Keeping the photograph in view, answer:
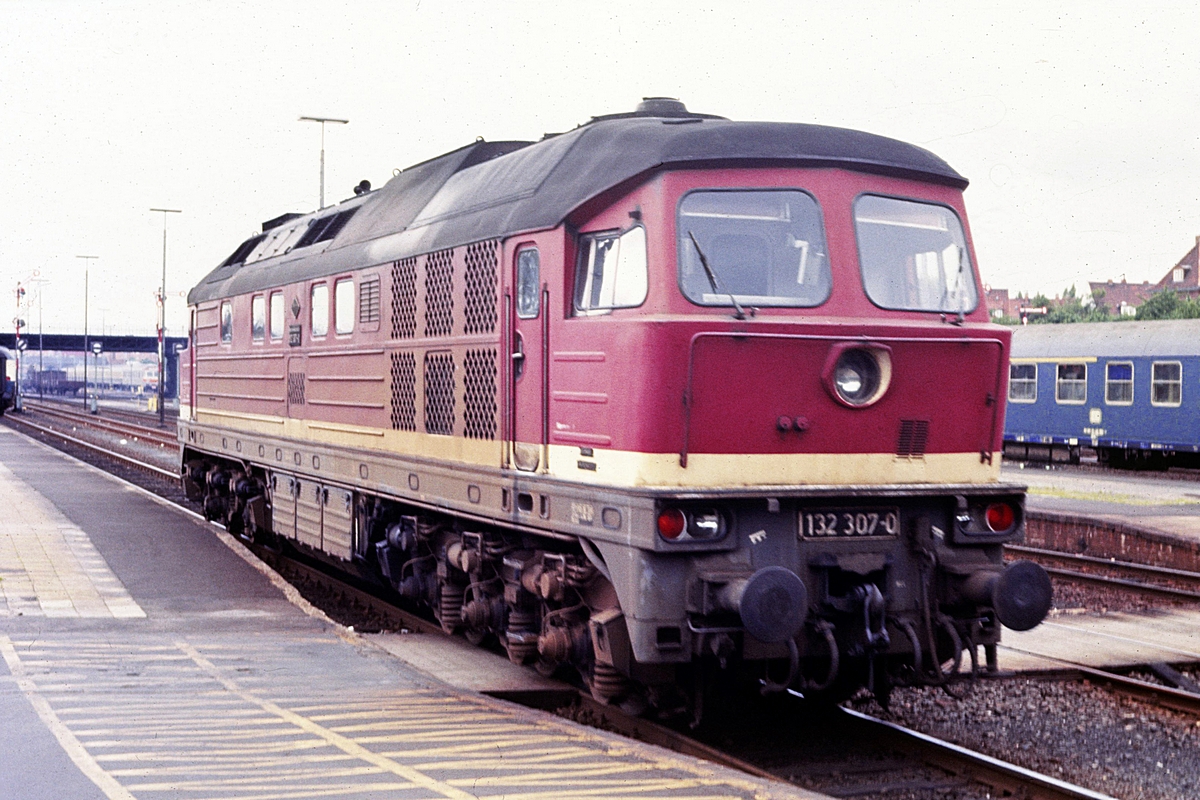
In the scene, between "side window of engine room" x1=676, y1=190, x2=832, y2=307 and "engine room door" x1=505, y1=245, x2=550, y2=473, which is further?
"engine room door" x1=505, y1=245, x2=550, y2=473

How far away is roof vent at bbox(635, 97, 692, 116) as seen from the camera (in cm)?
918

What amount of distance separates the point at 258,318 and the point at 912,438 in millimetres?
9413

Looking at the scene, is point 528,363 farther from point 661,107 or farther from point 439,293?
point 661,107

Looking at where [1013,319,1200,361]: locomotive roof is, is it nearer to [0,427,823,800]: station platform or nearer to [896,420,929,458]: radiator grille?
[0,427,823,800]: station platform

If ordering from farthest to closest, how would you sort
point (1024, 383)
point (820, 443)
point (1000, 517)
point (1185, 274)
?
1. point (1185, 274)
2. point (1024, 383)
3. point (1000, 517)
4. point (820, 443)

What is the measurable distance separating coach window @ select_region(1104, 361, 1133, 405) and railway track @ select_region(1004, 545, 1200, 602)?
51.0ft

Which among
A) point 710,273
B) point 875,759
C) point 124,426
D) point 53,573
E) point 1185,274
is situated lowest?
point 875,759

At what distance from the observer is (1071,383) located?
1280 inches

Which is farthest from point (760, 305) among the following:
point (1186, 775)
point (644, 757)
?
point (1186, 775)

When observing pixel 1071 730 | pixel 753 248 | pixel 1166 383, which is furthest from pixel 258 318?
pixel 1166 383

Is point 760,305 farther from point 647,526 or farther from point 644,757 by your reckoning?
point 644,757

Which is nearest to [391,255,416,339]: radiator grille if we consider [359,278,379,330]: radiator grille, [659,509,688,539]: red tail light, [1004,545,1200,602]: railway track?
[359,278,379,330]: radiator grille

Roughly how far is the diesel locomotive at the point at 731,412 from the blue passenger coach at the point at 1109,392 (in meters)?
23.3

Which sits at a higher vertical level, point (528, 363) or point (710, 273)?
point (710, 273)
